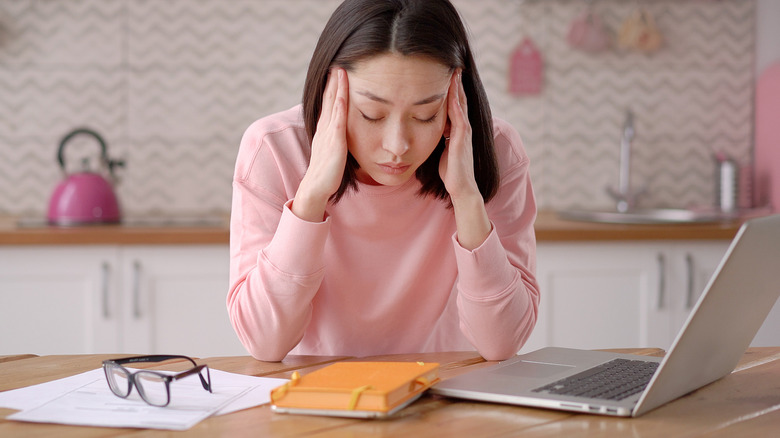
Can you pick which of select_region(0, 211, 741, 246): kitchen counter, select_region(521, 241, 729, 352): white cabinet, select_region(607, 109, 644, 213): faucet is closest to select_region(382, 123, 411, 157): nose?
select_region(0, 211, 741, 246): kitchen counter

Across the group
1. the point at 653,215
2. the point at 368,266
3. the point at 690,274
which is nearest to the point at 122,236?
the point at 368,266

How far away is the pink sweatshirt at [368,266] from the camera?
1.23 meters

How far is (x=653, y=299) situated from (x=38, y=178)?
2.10 meters

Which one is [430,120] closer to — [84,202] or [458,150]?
[458,150]

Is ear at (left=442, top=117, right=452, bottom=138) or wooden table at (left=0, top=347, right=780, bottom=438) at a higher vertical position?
ear at (left=442, top=117, right=452, bottom=138)

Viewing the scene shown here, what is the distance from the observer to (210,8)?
2867 millimetres

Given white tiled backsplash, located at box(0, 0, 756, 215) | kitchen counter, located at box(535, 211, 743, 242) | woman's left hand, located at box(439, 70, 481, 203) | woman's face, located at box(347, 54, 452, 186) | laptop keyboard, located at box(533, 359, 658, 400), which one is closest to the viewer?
laptop keyboard, located at box(533, 359, 658, 400)

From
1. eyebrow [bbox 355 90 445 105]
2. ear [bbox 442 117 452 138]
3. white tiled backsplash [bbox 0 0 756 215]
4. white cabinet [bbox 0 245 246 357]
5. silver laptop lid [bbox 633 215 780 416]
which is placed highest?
white tiled backsplash [bbox 0 0 756 215]

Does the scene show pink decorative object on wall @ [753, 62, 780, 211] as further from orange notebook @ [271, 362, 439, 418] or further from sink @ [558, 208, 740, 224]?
orange notebook @ [271, 362, 439, 418]

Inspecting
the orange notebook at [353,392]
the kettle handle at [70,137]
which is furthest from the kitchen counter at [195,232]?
the orange notebook at [353,392]

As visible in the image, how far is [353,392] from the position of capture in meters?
0.85

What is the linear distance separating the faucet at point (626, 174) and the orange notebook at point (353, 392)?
2182mm

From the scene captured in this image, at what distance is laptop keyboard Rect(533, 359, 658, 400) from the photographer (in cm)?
91

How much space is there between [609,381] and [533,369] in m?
0.10
